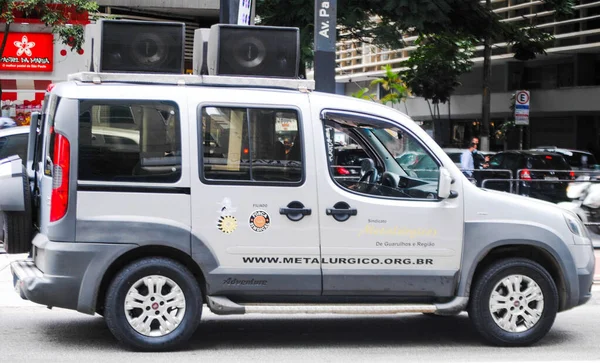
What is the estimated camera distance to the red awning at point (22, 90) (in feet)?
81.8

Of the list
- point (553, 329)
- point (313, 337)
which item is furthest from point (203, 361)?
point (553, 329)

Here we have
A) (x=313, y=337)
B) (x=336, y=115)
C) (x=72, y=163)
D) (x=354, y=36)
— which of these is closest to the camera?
(x=72, y=163)

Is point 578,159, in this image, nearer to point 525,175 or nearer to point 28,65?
point 525,175

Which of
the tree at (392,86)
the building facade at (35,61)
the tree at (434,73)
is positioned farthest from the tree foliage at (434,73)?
the building facade at (35,61)

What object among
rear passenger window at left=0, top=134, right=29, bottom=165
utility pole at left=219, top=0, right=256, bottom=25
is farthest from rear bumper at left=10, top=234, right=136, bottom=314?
rear passenger window at left=0, top=134, right=29, bottom=165

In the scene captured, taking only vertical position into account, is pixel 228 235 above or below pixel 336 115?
below

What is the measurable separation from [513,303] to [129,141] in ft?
10.9

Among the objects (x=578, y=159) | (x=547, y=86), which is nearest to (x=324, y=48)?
(x=578, y=159)

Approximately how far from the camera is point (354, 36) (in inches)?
769

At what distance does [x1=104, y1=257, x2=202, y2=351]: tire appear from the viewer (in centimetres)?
692

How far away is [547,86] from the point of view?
43281mm

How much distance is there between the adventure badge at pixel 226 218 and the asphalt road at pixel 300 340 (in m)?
0.99

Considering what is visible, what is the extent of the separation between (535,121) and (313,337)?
38073mm

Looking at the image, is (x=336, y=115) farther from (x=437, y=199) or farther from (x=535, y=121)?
(x=535, y=121)
